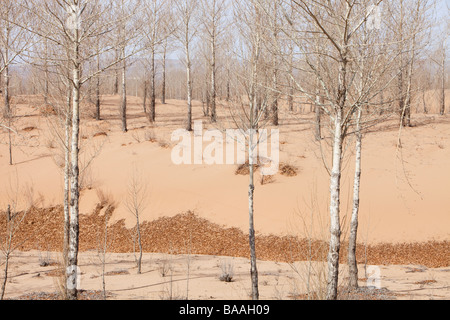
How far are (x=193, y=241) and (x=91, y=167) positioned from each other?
27.1 ft

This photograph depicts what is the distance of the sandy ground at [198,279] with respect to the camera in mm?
9266

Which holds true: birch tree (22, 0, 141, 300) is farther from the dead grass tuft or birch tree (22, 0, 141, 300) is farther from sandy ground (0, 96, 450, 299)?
the dead grass tuft

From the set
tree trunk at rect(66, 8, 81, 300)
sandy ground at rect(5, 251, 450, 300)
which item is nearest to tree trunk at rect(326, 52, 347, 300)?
sandy ground at rect(5, 251, 450, 300)

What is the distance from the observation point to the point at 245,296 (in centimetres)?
963

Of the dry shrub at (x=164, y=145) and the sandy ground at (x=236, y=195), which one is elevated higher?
the dry shrub at (x=164, y=145)

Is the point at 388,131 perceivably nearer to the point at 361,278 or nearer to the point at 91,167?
the point at 361,278

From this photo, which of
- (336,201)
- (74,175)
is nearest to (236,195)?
(74,175)

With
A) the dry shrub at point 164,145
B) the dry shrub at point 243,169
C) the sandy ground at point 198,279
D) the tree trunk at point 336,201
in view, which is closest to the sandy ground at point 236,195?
the sandy ground at point 198,279

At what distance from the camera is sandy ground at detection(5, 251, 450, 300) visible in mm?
9266

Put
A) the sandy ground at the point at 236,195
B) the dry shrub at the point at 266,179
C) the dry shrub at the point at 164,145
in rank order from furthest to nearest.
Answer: the dry shrub at the point at 164,145 → the dry shrub at the point at 266,179 → the sandy ground at the point at 236,195

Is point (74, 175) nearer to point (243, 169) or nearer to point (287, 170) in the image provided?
point (243, 169)

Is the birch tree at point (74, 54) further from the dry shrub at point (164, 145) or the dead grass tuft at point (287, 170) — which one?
the dry shrub at point (164, 145)

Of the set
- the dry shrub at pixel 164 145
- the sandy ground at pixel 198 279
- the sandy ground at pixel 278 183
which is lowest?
the sandy ground at pixel 198 279

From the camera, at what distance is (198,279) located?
1123 centimetres
